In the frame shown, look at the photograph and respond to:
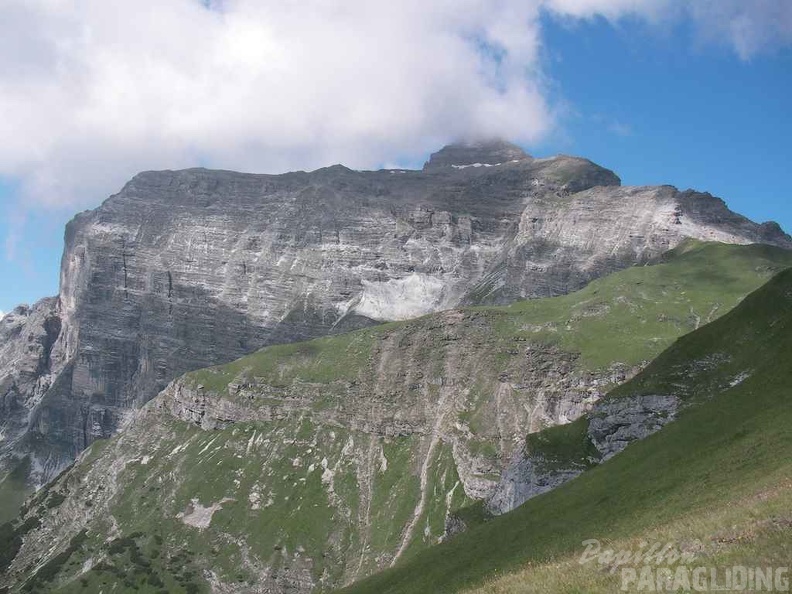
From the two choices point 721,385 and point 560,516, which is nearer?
point 560,516

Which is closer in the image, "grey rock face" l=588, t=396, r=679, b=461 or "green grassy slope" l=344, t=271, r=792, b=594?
"green grassy slope" l=344, t=271, r=792, b=594

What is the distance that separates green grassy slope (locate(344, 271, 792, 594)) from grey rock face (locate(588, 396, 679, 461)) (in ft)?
9.94

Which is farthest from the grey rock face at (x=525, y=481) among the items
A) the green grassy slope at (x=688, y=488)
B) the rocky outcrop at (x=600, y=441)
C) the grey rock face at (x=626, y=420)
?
the green grassy slope at (x=688, y=488)

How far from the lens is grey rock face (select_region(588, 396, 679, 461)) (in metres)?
109

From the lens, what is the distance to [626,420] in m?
113

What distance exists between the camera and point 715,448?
233 feet

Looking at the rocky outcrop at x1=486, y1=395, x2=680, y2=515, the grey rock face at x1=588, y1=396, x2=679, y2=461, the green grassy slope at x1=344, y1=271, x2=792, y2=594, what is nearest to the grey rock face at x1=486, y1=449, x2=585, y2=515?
the rocky outcrop at x1=486, y1=395, x2=680, y2=515

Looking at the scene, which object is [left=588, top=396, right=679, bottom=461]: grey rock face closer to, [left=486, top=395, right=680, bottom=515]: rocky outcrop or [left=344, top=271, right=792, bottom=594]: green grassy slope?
[left=486, top=395, right=680, bottom=515]: rocky outcrop

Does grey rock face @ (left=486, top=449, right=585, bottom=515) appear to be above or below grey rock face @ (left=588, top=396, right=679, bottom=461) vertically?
below

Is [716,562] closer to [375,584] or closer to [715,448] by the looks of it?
[715,448]

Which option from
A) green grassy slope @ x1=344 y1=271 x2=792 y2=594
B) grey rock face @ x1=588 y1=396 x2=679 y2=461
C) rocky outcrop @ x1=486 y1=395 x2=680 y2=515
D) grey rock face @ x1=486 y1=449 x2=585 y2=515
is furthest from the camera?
grey rock face @ x1=486 y1=449 x2=585 y2=515

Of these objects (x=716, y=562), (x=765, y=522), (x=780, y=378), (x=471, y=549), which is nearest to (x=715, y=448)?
(x=780, y=378)

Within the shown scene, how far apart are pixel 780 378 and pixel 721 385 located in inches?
831

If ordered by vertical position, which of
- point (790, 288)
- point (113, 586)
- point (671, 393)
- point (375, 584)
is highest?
point (790, 288)
